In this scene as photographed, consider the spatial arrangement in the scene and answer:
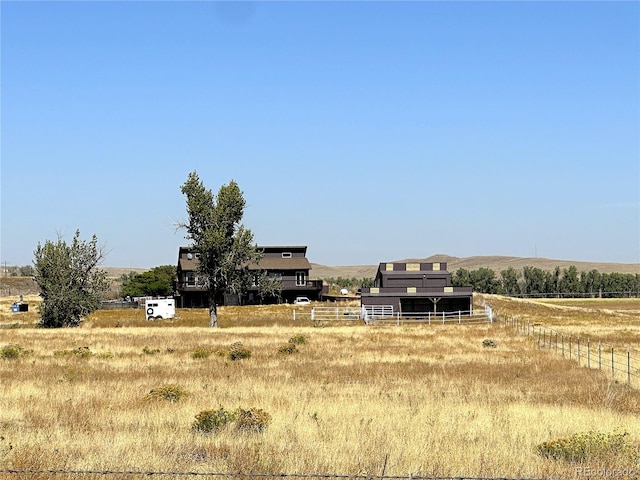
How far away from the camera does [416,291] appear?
75.8 metres

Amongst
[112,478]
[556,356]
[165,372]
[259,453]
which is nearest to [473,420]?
[259,453]

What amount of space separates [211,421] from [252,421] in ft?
2.63

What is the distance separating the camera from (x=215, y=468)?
11.5m

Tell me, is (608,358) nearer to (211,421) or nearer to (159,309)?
(211,421)

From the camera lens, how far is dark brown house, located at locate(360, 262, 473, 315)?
74.8 m

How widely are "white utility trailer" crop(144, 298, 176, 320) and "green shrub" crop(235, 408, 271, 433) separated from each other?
53.0 metres

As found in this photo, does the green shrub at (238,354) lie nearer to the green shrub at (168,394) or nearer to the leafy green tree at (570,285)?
the green shrub at (168,394)

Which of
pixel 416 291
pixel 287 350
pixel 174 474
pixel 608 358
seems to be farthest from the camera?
pixel 416 291

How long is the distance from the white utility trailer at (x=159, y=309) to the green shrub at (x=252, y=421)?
52978 mm

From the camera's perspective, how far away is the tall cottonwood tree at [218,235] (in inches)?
2405

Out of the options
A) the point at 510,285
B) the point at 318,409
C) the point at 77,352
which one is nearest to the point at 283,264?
the point at 77,352

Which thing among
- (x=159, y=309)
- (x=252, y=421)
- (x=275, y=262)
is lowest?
(x=159, y=309)

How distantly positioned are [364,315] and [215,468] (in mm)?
53060

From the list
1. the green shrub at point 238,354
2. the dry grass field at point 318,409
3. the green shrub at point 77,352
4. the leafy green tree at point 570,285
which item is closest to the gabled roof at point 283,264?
the dry grass field at point 318,409
